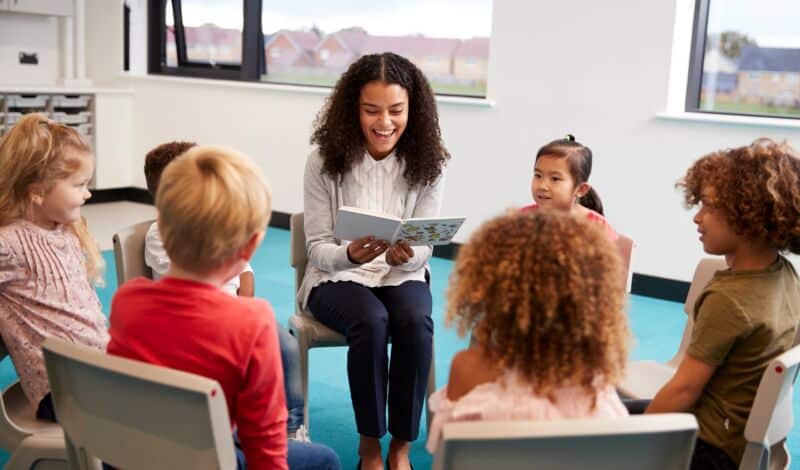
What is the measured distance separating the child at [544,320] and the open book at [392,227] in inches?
31.6

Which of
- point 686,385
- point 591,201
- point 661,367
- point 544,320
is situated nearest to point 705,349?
point 686,385

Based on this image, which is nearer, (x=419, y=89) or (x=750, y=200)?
(x=750, y=200)

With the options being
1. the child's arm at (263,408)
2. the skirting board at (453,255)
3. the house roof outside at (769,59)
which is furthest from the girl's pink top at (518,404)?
the house roof outside at (769,59)

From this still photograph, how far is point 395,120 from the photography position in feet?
7.93

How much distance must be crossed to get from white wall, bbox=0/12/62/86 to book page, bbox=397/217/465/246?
4.85 m

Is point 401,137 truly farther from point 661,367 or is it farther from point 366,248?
point 661,367

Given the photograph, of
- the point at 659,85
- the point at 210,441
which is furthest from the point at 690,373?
the point at 659,85

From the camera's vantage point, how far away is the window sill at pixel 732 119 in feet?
12.9

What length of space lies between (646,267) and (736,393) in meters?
2.91

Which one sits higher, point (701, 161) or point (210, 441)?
point (701, 161)

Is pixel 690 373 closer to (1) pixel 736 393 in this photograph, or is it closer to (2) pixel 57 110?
(1) pixel 736 393

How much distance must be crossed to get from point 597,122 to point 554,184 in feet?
6.29

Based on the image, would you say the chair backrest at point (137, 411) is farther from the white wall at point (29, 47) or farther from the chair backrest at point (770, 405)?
the white wall at point (29, 47)

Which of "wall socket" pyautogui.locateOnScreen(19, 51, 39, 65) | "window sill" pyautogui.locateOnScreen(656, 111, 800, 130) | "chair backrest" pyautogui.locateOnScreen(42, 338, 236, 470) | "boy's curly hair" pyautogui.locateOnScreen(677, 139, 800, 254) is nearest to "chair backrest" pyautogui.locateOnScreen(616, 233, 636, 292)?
"boy's curly hair" pyautogui.locateOnScreen(677, 139, 800, 254)
